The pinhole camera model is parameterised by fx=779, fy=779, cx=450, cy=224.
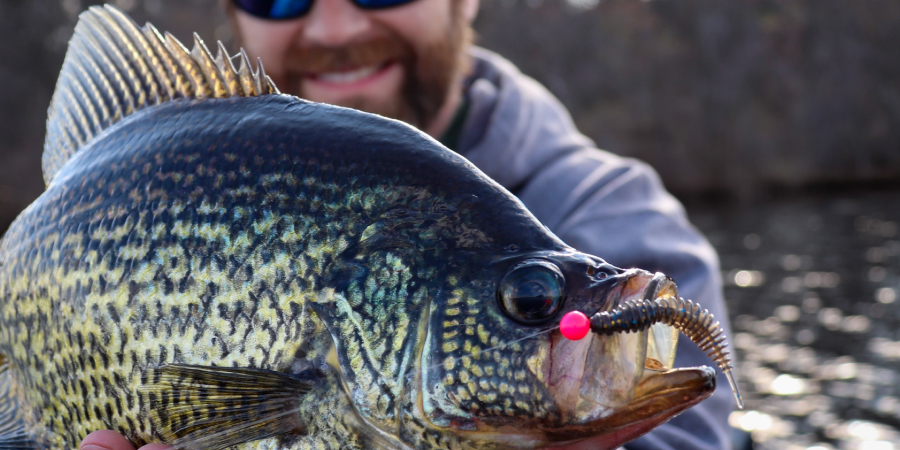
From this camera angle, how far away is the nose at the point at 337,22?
3.12 m

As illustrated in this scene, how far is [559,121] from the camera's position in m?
3.61

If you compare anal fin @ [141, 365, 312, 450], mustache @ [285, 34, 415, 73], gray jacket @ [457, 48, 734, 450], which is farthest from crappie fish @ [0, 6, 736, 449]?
mustache @ [285, 34, 415, 73]

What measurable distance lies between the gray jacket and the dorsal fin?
1492 mm

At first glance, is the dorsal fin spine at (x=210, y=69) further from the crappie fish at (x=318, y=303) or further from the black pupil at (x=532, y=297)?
the black pupil at (x=532, y=297)

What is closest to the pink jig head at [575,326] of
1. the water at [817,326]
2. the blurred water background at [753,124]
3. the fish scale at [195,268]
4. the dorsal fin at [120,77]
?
the fish scale at [195,268]

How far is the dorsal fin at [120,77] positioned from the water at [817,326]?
4.39m

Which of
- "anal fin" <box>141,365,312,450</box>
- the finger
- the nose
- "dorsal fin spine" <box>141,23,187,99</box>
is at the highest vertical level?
the nose

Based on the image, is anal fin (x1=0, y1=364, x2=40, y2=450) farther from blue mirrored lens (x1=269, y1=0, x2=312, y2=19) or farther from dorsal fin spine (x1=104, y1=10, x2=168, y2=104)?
blue mirrored lens (x1=269, y1=0, x2=312, y2=19)

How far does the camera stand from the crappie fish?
52.4 inches

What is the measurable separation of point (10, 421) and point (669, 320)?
1.56 m

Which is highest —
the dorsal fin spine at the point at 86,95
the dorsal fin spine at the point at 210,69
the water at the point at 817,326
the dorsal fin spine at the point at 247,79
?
the water at the point at 817,326

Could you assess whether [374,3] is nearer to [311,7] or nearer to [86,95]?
[311,7]

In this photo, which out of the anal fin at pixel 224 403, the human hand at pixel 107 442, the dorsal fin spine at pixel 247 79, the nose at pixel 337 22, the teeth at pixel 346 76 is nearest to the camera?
the anal fin at pixel 224 403

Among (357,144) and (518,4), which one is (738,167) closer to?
(518,4)
